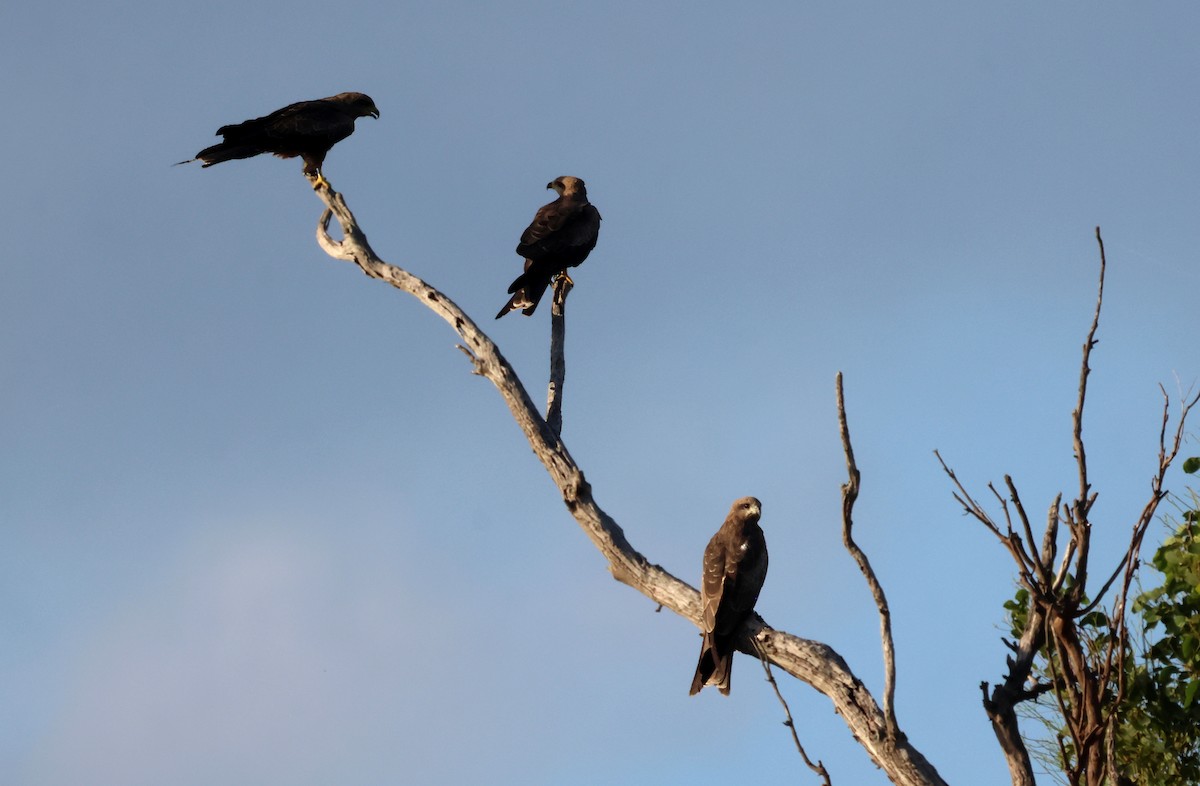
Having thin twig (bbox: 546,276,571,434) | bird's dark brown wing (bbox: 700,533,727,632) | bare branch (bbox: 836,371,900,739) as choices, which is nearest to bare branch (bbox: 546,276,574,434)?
thin twig (bbox: 546,276,571,434)

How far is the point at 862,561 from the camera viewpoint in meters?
4.66

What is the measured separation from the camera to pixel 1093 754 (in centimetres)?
421

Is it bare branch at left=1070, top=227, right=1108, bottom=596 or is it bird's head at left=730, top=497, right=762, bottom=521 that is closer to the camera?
bare branch at left=1070, top=227, right=1108, bottom=596

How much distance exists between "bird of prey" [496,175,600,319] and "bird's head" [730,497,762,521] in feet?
7.37

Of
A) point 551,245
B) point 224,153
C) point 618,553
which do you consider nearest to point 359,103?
point 224,153

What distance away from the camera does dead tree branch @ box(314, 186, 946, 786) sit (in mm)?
5516

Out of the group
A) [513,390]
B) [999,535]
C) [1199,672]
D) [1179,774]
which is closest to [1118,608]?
[999,535]

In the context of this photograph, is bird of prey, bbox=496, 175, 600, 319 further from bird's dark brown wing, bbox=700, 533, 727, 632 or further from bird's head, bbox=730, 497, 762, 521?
bird's dark brown wing, bbox=700, 533, 727, 632

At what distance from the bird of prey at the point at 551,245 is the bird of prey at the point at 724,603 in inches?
115

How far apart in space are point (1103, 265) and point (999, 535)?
0.95 meters

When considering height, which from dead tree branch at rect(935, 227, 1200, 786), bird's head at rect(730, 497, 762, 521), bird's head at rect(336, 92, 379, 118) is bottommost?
dead tree branch at rect(935, 227, 1200, 786)

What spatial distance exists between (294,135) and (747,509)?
464 centimetres

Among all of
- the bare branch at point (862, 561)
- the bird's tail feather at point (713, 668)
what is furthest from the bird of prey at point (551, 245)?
the bare branch at point (862, 561)

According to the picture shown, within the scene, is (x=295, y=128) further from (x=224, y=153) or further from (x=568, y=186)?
(x=568, y=186)
